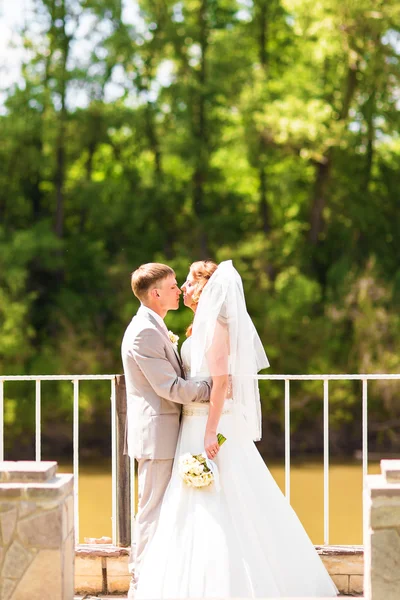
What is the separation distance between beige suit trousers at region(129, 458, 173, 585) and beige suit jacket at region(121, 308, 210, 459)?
0.05 meters

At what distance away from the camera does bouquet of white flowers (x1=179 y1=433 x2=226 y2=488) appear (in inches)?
136

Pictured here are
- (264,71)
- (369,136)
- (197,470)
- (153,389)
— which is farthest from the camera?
(264,71)

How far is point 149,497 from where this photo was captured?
144 inches

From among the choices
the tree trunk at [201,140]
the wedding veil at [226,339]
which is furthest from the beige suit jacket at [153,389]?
the tree trunk at [201,140]

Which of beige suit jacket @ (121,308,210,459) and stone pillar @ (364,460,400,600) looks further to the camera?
beige suit jacket @ (121,308,210,459)

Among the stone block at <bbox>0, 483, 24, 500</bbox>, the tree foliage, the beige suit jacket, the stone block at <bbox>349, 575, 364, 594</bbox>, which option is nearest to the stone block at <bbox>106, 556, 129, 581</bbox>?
the beige suit jacket

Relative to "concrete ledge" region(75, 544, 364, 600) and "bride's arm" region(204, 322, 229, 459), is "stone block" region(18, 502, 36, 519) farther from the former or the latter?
"concrete ledge" region(75, 544, 364, 600)

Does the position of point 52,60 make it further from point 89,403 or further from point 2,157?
point 89,403

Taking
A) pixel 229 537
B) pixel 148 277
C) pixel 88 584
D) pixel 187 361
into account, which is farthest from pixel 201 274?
pixel 88 584

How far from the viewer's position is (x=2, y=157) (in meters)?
18.8

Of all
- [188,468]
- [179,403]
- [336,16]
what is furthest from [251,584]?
[336,16]

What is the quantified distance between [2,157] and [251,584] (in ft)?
53.7

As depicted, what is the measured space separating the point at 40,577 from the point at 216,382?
37.9 inches

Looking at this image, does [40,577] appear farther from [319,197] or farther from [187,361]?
[319,197]
